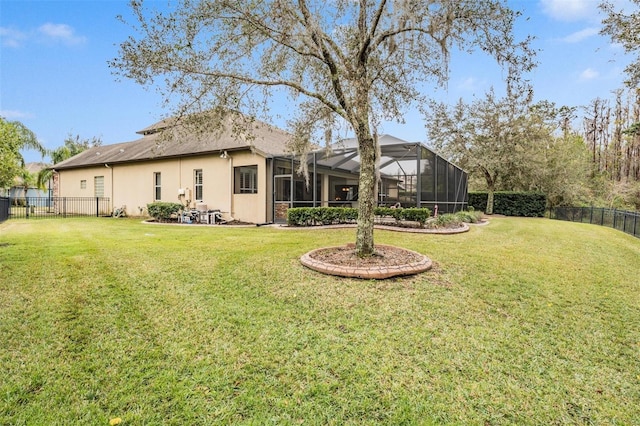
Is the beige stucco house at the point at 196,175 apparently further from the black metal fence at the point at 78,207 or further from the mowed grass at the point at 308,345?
the mowed grass at the point at 308,345

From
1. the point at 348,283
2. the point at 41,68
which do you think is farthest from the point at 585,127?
the point at 41,68

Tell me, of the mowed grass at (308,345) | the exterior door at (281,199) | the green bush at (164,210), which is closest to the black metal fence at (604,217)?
the mowed grass at (308,345)

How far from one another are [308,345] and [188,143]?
1465 cm

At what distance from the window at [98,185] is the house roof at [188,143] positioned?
91 cm

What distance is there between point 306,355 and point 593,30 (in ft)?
40.9

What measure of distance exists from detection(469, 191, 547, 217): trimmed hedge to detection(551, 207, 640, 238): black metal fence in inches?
41.8

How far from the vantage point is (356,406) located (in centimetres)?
A: 215

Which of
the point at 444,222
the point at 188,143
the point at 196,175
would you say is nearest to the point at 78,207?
the point at 188,143

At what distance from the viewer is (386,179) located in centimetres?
1695

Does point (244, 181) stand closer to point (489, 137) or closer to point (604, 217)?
point (489, 137)

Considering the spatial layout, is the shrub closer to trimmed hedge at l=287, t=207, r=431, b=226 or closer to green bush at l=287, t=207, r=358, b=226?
trimmed hedge at l=287, t=207, r=431, b=226

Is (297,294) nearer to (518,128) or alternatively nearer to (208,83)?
(208,83)

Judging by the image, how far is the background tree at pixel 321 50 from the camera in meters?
4.89

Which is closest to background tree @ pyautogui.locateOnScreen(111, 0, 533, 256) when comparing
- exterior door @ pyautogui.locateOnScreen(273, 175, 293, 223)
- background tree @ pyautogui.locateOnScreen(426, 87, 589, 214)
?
exterior door @ pyautogui.locateOnScreen(273, 175, 293, 223)
